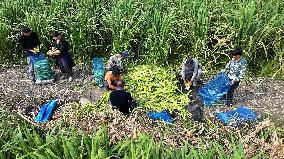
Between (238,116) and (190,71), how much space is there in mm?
958

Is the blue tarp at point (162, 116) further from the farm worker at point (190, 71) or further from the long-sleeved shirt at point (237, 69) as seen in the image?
the long-sleeved shirt at point (237, 69)

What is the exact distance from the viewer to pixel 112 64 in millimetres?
6672

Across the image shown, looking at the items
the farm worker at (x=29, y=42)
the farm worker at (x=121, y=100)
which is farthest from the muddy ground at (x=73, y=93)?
the farm worker at (x=121, y=100)

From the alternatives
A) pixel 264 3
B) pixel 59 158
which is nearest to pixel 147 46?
pixel 264 3

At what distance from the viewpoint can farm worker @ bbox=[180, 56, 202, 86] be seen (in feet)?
21.4

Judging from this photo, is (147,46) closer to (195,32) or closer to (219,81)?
(195,32)

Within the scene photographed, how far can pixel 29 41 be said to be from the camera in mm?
6812

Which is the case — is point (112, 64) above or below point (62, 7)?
below

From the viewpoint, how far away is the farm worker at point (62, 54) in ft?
22.5

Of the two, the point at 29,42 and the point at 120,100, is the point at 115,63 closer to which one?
the point at 120,100

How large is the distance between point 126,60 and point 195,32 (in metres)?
1.20

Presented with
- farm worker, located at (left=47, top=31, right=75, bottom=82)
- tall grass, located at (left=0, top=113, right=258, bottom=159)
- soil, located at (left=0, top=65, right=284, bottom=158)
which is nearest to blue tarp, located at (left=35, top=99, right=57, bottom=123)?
soil, located at (left=0, top=65, right=284, bottom=158)

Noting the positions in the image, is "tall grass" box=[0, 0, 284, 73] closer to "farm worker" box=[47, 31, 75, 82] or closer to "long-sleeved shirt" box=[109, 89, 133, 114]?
"farm worker" box=[47, 31, 75, 82]

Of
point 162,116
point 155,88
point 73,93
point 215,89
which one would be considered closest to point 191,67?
point 215,89
